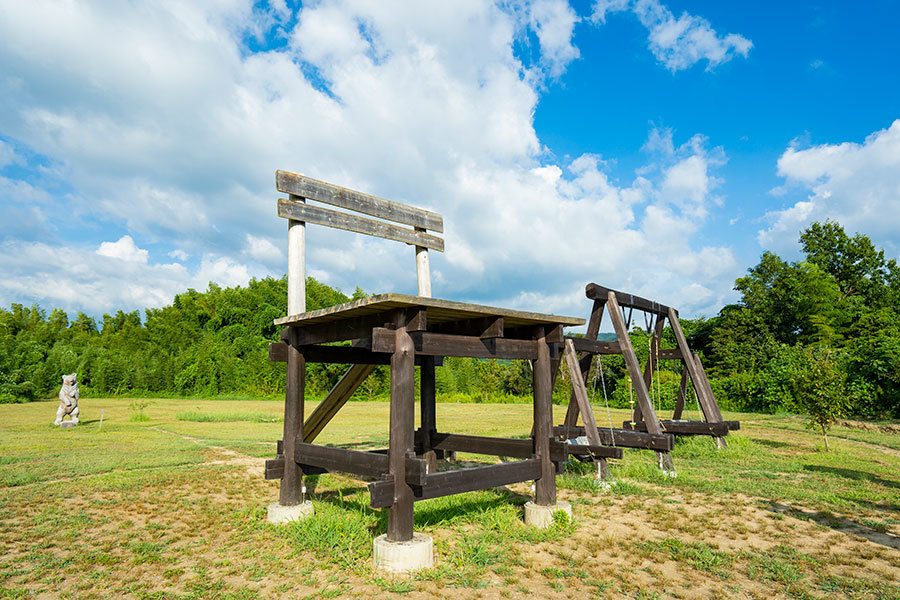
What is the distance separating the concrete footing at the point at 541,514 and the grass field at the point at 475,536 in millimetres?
161

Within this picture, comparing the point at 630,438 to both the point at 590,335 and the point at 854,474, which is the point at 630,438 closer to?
the point at 590,335

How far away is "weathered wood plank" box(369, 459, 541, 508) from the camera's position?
4.74 metres

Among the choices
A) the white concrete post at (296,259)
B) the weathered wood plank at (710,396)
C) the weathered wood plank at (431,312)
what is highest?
the white concrete post at (296,259)

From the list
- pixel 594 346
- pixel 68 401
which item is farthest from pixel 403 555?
pixel 68 401

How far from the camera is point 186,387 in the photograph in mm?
41688

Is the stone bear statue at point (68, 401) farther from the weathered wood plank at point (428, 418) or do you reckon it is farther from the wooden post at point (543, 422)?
the wooden post at point (543, 422)

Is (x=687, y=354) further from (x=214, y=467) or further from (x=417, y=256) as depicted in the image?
(x=214, y=467)

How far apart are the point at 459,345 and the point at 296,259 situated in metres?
2.32

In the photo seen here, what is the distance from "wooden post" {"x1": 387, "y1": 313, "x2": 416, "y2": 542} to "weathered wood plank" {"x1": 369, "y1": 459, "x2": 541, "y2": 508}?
0.10m

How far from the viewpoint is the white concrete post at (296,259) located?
632 centimetres

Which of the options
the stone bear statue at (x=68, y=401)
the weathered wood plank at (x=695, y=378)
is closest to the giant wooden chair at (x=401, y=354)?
the weathered wood plank at (x=695, y=378)

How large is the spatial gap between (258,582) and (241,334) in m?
48.4

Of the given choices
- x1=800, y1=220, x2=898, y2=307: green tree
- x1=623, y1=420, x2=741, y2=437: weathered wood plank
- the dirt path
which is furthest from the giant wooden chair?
x1=800, y1=220, x2=898, y2=307: green tree

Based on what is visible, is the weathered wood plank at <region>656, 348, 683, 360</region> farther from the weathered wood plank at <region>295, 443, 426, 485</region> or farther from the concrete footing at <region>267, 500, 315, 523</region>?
the concrete footing at <region>267, 500, 315, 523</region>
